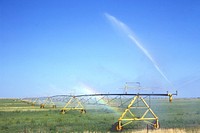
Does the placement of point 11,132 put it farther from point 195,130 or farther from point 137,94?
point 195,130

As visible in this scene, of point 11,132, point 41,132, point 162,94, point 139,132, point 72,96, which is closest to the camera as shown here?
point 139,132

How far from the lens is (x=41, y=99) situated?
92250 millimetres

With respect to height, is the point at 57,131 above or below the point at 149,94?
below

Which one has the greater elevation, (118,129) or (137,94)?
(137,94)

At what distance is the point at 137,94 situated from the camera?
102 feet

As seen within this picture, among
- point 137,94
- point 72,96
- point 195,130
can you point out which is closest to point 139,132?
point 195,130

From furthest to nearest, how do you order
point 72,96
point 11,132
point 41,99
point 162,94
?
point 41,99 < point 72,96 < point 162,94 < point 11,132

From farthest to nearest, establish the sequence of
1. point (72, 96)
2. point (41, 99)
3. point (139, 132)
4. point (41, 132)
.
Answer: point (41, 99) < point (72, 96) < point (41, 132) < point (139, 132)

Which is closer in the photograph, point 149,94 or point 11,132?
point 11,132

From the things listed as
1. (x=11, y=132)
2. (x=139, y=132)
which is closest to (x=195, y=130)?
(x=139, y=132)

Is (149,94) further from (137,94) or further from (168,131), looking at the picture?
(168,131)

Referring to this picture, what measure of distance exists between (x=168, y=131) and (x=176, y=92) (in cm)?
683

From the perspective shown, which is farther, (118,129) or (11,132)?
(118,129)

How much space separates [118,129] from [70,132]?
5424mm
